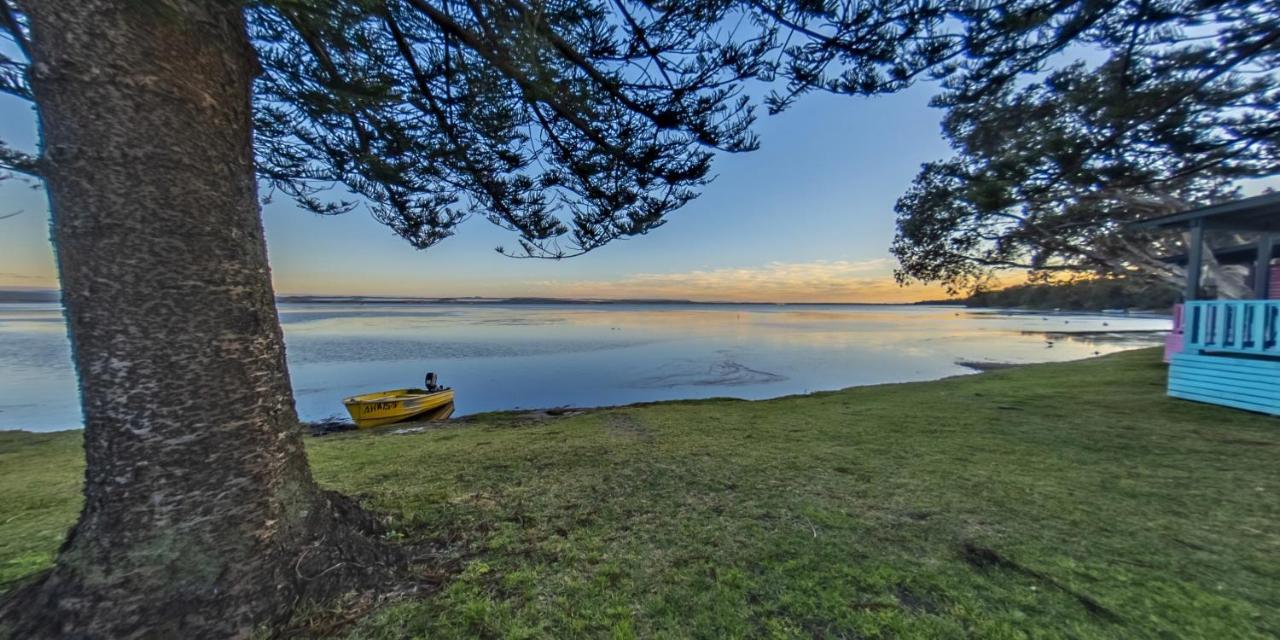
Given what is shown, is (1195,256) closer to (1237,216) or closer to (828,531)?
(1237,216)

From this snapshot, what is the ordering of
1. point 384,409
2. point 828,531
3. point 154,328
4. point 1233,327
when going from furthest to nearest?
point 384,409, point 1233,327, point 828,531, point 154,328

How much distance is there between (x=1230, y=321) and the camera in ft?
16.9

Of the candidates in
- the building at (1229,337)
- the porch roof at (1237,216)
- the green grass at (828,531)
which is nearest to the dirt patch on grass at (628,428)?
the green grass at (828,531)

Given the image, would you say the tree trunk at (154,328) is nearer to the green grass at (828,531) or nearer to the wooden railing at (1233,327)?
the green grass at (828,531)

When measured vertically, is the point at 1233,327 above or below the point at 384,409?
above

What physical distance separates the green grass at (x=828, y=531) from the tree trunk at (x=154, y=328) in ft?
1.73

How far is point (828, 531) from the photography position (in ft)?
7.32

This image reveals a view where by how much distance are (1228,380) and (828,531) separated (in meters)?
6.33

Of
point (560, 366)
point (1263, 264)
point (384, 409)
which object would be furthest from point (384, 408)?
point (1263, 264)

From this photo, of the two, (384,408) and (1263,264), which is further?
(384,408)

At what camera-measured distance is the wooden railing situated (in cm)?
473

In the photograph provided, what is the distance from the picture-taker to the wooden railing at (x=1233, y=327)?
4.73 m

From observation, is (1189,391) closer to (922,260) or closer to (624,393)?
(922,260)

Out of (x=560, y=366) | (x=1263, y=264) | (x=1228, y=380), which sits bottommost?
(x=560, y=366)
